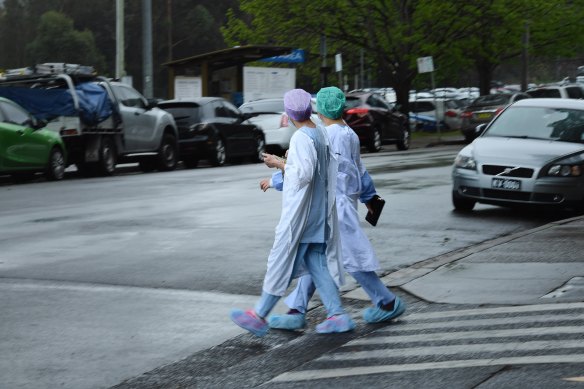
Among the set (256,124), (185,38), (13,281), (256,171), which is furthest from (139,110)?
(185,38)

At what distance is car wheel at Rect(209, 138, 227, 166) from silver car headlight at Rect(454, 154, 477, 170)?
1401 centimetres

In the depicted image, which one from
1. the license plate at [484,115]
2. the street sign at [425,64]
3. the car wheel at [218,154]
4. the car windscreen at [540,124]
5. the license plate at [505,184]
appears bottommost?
the car wheel at [218,154]

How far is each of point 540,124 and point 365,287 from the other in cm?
871

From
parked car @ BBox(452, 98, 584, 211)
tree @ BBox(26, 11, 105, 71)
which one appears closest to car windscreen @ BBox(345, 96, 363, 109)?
parked car @ BBox(452, 98, 584, 211)

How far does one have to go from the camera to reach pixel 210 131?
29.6 metres

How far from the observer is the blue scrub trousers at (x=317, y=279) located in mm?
7902

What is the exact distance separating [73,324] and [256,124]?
24.1 metres

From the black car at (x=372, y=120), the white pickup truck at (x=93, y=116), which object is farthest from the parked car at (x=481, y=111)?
the white pickup truck at (x=93, y=116)

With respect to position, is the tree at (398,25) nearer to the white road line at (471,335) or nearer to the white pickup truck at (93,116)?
the white pickup truck at (93,116)

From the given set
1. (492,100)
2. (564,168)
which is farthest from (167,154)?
(492,100)

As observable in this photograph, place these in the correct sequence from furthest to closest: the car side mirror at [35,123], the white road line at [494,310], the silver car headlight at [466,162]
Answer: the car side mirror at [35,123] → the silver car headlight at [466,162] → the white road line at [494,310]

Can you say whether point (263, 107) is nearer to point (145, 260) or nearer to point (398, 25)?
point (398, 25)

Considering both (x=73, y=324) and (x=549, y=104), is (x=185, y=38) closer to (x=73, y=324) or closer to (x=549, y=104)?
(x=549, y=104)

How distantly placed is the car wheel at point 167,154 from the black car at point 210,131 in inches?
41.4
